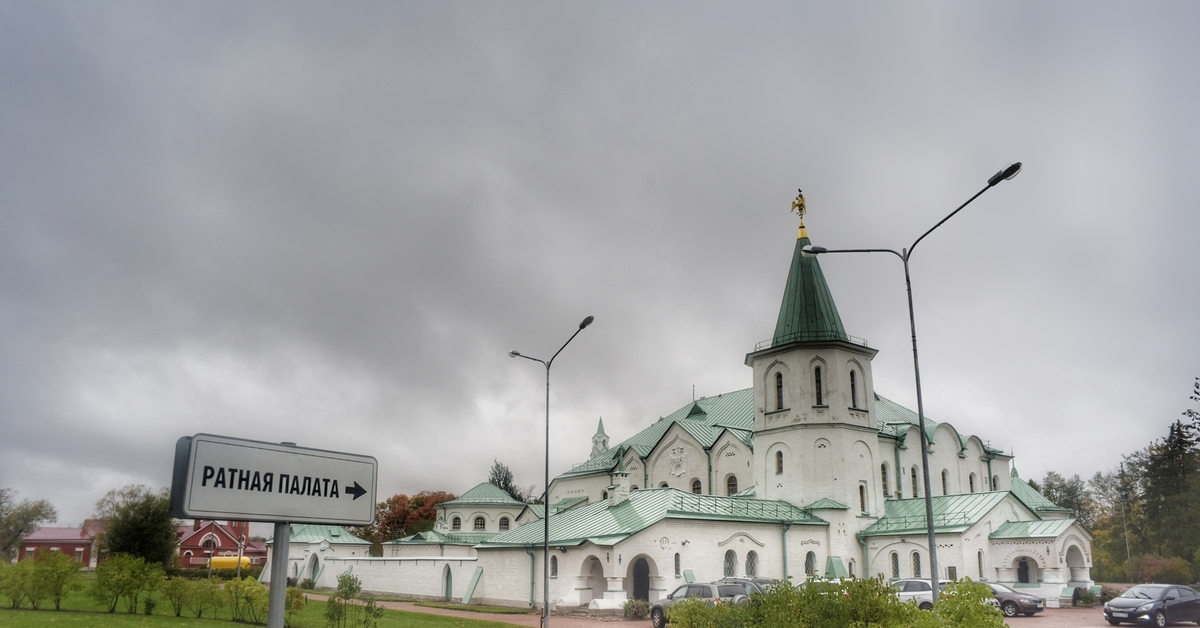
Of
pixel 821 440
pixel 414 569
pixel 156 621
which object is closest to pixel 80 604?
pixel 156 621

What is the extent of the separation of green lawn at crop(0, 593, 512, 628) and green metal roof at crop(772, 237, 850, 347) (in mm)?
25528

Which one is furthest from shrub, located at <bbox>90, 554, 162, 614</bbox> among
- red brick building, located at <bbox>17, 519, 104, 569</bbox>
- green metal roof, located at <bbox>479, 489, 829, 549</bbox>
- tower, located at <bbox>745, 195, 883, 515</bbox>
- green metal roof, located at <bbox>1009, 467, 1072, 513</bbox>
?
red brick building, located at <bbox>17, 519, 104, 569</bbox>

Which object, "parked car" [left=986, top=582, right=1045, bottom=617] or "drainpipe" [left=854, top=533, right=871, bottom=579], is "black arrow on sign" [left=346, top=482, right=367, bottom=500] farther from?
"drainpipe" [left=854, top=533, right=871, bottom=579]

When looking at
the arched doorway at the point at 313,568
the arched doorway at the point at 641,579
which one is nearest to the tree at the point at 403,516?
the arched doorway at the point at 313,568

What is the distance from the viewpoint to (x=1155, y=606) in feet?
85.1

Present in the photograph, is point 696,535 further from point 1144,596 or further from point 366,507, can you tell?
point 366,507

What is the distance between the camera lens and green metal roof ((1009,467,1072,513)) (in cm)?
4772

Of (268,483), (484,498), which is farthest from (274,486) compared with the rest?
(484,498)

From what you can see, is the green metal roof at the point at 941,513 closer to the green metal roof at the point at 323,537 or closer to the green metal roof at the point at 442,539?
the green metal roof at the point at 442,539

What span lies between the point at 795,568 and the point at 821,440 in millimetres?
7294

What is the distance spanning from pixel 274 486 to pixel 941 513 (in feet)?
135

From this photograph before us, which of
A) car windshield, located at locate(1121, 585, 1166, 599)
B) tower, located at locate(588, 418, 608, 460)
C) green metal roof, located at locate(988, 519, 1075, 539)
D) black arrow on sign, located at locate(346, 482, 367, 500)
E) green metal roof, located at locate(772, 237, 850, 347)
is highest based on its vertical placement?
green metal roof, located at locate(772, 237, 850, 347)

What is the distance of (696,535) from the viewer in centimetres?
3469

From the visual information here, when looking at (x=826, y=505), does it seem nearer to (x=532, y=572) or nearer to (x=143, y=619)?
(x=532, y=572)
